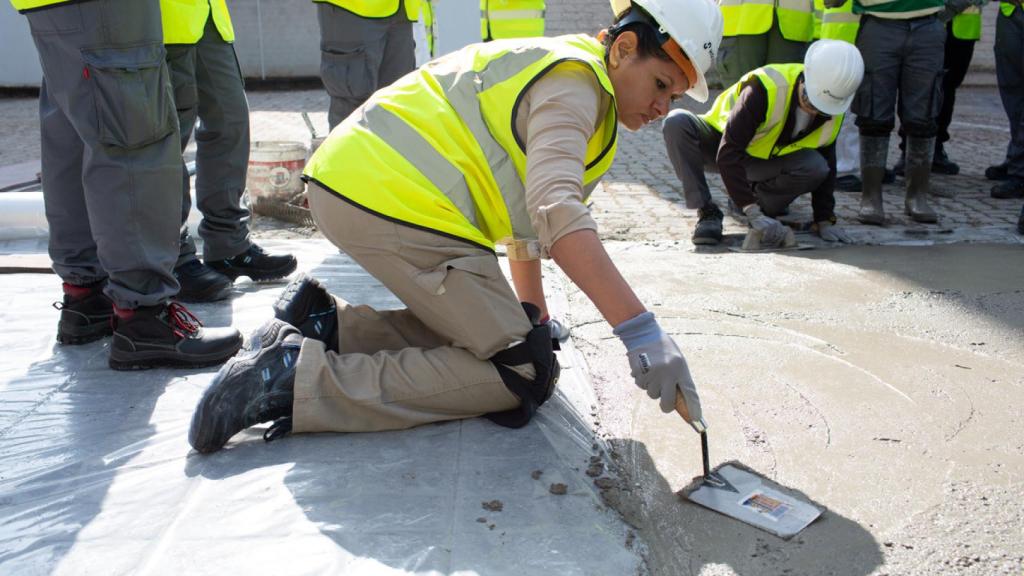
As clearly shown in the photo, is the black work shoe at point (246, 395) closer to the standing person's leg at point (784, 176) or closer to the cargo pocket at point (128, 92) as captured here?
the cargo pocket at point (128, 92)

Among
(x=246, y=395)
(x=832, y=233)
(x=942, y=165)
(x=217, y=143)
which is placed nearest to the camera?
(x=246, y=395)

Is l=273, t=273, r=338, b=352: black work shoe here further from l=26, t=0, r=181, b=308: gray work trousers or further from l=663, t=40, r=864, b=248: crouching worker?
l=663, t=40, r=864, b=248: crouching worker

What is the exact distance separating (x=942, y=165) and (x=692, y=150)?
241 cm

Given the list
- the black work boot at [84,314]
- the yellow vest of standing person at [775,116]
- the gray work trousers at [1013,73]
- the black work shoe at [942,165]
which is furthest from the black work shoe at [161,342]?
the black work shoe at [942,165]

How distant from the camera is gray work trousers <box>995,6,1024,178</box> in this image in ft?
18.5

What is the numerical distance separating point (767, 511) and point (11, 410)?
1908mm

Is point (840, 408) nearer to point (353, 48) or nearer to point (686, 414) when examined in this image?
point (686, 414)

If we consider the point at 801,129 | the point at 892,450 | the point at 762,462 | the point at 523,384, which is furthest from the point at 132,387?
the point at 801,129

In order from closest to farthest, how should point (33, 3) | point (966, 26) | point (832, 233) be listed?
point (33, 3) → point (832, 233) → point (966, 26)

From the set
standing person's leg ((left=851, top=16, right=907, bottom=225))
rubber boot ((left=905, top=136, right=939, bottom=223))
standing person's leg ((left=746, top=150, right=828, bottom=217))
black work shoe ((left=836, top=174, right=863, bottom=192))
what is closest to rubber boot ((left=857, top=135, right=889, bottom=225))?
standing person's leg ((left=851, top=16, right=907, bottom=225))

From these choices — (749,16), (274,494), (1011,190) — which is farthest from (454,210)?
(1011,190)

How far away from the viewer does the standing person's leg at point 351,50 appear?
425 cm

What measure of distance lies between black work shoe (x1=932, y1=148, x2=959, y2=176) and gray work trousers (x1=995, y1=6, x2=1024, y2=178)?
34 centimetres

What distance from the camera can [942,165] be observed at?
605 cm
